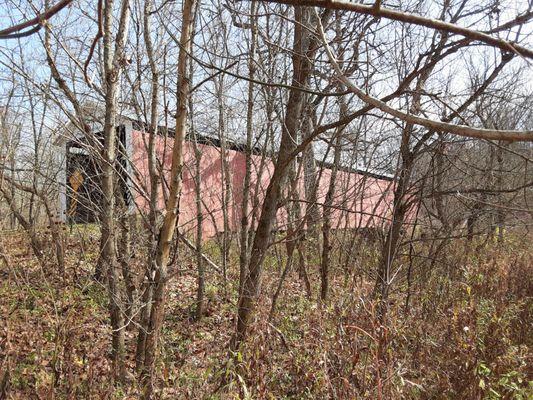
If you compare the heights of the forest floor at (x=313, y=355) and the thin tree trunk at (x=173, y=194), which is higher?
the thin tree trunk at (x=173, y=194)

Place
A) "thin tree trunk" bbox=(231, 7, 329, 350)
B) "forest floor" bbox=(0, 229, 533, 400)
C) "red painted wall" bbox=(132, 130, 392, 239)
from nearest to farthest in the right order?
1. "forest floor" bbox=(0, 229, 533, 400)
2. "thin tree trunk" bbox=(231, 7, 329, 350)
3. "red painted wall" bbox=(132, 130, 392, 239)

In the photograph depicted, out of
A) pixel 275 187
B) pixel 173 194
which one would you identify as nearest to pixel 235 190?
pixel 275 187

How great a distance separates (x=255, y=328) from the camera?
3.71m

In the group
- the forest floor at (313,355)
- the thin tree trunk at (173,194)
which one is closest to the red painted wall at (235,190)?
the thin tree trunk at (173,194)

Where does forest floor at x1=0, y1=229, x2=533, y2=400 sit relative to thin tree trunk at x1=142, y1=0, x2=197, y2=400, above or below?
below

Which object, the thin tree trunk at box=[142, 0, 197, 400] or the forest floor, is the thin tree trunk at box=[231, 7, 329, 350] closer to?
the forest floor

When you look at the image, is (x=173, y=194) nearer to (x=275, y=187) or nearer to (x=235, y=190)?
(x=275, y=187)

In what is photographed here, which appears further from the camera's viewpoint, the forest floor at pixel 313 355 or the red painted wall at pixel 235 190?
the red painted wall at pixel 235 190

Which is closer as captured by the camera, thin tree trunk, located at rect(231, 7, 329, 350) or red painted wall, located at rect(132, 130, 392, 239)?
thin tree trunk, located at rect(231, 7, 329, 350)

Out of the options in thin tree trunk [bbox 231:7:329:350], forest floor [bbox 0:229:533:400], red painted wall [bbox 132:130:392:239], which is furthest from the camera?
red painted wall [bbox 132:130:392:239]

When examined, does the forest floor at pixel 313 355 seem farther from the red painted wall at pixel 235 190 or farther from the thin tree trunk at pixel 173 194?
the red painted wall at pixel 235 190

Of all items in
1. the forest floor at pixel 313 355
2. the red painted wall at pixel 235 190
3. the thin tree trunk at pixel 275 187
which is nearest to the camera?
the forest floor at pixel 313 355

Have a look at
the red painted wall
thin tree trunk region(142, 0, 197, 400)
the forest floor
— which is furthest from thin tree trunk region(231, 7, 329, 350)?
thin tree trunk region(142, 0, 197, 400)

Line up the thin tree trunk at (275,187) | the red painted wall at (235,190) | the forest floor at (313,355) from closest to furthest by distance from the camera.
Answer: the forest floor at (313,355) < the thin tree trunk at (275,187) < the red painted wall at (235,190)
